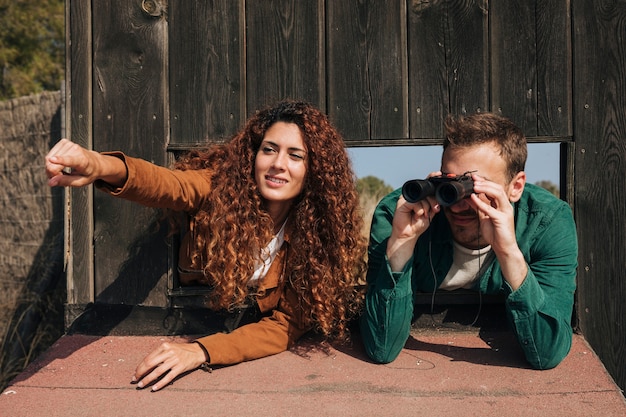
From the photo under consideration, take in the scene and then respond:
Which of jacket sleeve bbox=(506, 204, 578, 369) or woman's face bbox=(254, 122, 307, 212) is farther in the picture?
woman's face bbox=(254, 122, 307, 212)

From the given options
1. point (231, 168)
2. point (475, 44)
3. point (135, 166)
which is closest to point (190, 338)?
point (231, 168)

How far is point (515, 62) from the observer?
3.07 metres

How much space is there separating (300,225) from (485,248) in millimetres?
805

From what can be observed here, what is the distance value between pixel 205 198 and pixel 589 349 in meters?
1.85

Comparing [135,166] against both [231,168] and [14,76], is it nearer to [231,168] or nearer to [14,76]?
[231,168]

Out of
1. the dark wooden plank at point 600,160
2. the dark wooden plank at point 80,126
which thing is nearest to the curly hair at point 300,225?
the dark wooden plank at point 80,126

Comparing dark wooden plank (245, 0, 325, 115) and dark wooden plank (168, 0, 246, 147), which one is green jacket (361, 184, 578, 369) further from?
dark wooden plank (168, 0, 246, 147)

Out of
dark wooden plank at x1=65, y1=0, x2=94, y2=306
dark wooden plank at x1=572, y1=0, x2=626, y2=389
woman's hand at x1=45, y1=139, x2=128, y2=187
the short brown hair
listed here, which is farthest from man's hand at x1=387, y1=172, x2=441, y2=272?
dark wooden plank at x1=65, y1=0, x2=94, y2=306

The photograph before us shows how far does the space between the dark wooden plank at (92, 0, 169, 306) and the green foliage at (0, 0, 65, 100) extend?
6291 millimetres

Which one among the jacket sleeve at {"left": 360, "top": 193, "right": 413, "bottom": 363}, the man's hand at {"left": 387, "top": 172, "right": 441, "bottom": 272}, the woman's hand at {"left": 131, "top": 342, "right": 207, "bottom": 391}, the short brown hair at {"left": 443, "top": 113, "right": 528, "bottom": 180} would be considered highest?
the short brown hair at {"left": 443, "top": 113, "right": 528, "bottom": 180}

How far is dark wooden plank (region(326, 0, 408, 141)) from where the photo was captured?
308 centimetres

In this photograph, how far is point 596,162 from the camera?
10.0 feet

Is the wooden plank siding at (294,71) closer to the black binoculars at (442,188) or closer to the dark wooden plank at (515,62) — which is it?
the dark wooden plank at (515,62)

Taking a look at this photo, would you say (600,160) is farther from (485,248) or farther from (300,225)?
(300,225)
